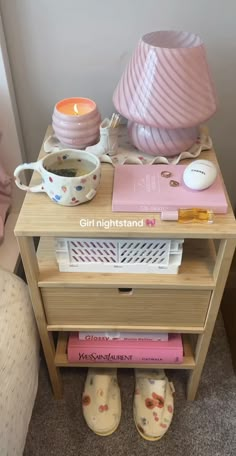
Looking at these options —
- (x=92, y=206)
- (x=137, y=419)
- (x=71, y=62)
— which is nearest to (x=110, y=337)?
(x=137, y=419)

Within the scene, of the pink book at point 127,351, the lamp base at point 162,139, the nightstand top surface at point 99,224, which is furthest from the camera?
the pink book at point 127,351

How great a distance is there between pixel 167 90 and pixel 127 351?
619 mm

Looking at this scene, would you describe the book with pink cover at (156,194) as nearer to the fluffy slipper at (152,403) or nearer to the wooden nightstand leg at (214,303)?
the wooden nightstand leg at (214,303)

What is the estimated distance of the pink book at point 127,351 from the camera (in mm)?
1008

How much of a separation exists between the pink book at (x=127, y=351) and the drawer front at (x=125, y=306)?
0.11 m

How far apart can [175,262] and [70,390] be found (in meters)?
0.59

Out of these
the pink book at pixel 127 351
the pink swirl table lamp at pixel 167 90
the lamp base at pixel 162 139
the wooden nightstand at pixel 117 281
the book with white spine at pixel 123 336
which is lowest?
the pink book at pixel 127 351

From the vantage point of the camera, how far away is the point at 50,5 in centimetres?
90

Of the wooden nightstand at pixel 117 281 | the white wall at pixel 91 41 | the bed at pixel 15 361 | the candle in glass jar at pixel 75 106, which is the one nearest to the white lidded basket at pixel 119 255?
the wooden nightstand at pixel 117 281

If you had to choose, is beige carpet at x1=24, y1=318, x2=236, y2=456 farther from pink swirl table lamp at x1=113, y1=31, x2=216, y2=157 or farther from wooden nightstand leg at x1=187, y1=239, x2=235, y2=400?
pink swirl table lamp at x1=113, y1=31, x2=216, y2=157

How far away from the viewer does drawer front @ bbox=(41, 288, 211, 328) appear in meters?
0.86

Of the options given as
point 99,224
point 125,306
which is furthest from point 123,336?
point 99,224

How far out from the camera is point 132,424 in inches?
43.8

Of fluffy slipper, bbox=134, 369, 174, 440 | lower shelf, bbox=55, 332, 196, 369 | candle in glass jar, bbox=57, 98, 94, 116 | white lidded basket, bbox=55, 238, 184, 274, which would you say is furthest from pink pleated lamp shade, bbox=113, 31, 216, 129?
fluffy slipper, bbox=134, 369, 174, 440
